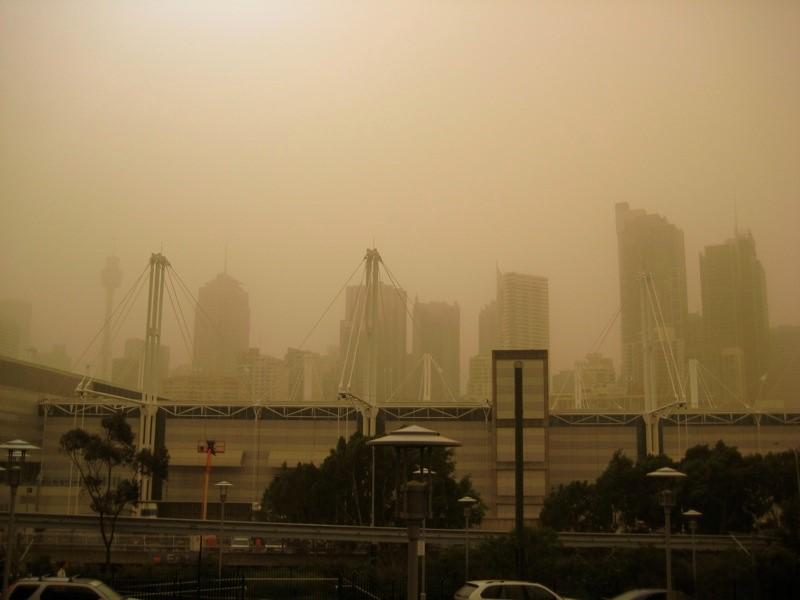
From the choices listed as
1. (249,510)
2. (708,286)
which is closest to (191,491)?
(249,510)

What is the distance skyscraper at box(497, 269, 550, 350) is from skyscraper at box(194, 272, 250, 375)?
28404 millimetres

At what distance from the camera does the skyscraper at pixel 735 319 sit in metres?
67.5

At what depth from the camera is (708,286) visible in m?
77.9

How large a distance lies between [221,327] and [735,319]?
48.9 meters

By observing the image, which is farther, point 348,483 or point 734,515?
point 348,483

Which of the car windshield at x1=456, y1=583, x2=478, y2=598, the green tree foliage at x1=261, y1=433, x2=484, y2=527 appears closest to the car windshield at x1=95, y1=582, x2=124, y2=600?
the car windshield at x1=456, y1=583, x2=478, y2=598

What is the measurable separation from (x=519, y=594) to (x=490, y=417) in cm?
4899

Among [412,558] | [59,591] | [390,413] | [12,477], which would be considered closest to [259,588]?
[12,477]

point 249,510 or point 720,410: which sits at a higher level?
point 720,410

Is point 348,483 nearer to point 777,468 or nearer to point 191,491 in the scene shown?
point 777,468

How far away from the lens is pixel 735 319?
75688 millimetres

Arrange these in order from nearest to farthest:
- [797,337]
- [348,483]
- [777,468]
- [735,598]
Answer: [735,598], [777,468], [348,483], [797,337]

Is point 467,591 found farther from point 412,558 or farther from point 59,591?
point 59,591

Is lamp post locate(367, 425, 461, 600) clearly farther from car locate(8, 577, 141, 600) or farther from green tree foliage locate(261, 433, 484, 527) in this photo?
green tree foliage locate(261, 433, 484, 527)
